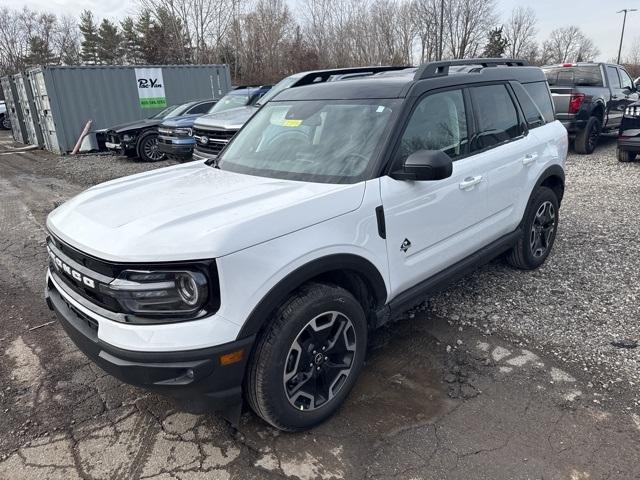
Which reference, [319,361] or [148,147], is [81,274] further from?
[148,147]

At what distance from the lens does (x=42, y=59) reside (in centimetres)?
5003

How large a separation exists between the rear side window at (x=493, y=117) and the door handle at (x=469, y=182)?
0.23 m

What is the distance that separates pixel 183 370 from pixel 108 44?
5487 cm

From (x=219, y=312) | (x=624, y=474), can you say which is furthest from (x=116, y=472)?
(x=624, y=474)

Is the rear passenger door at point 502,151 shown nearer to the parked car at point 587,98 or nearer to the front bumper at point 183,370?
the front bumper at point 183,370

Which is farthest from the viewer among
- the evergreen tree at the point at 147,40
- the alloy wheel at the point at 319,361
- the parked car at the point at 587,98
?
the evergreen tree at the point at 147,40

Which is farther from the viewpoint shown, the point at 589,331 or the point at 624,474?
the point at 589,331

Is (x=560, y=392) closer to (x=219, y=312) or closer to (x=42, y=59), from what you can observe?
(x=219, y=312)

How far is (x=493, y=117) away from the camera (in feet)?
12.2

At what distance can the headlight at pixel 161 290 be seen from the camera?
2.06 m

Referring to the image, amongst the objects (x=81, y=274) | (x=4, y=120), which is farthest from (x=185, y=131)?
(x=4, y=120)

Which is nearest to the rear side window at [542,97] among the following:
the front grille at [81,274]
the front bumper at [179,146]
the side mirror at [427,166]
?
the side mirror at [427,166]

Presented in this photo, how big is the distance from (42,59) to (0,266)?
2164 inches

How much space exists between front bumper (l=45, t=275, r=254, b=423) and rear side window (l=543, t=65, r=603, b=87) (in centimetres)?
1115
